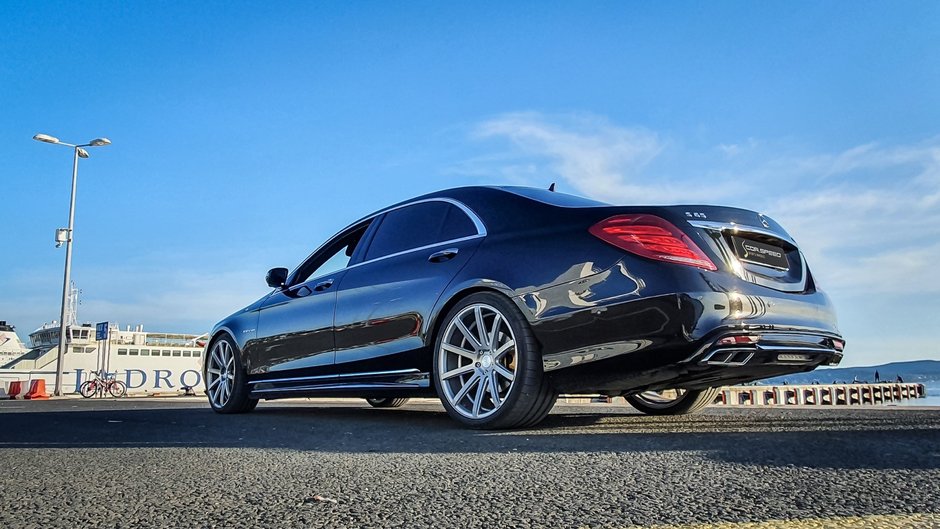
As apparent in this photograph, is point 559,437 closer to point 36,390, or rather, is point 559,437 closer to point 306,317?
point 306,317

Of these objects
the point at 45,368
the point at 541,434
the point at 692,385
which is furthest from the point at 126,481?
the point at 45,368

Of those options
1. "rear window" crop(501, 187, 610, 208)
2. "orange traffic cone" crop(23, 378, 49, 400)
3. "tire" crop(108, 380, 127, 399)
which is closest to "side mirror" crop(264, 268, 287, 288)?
"rear window" crop(501, 187, 610, 208)

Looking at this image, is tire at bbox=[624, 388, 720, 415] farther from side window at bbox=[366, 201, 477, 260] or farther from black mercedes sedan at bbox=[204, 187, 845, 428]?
side window at bbox=[366, 201, 477, 260]

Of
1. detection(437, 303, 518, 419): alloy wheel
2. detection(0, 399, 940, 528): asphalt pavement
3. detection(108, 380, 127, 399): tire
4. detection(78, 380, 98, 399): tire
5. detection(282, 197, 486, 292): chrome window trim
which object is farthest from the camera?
detection(108, 380, 127, 399): tire

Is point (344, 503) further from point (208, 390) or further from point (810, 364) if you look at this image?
point (208, 390)

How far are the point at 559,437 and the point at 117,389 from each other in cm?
2672

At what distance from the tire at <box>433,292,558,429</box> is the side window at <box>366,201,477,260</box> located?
1.94ft

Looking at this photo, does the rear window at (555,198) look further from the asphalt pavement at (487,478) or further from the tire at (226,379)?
the tire at (226,379)

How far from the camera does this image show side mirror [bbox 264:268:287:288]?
20.2ft

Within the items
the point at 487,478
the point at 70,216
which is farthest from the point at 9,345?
the point at 487,478

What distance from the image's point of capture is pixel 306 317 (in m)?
5.56

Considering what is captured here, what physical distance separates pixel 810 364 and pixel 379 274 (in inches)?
107

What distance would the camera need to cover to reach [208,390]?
6.70 m

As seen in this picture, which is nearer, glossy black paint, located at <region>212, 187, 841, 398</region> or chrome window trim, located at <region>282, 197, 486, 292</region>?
glossy black paint, located at <region>212, 187, 841, 398</region>
